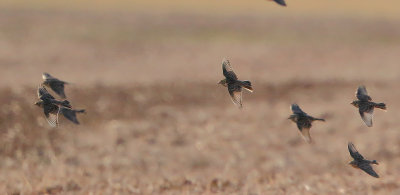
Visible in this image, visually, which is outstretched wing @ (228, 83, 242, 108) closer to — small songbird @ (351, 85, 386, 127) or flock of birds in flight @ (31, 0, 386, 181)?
flock of birds in flight @ (31, 0, 386, 181)

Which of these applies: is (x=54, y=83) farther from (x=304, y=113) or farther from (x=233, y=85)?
(x=304, y=113)

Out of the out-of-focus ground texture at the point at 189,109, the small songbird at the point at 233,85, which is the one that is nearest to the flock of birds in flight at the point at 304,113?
the small songbird at the point at 233,85

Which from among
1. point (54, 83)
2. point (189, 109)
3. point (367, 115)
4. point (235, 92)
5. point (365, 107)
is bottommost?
point (367, 115)

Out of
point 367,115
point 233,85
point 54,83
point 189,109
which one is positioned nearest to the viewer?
point 233,85

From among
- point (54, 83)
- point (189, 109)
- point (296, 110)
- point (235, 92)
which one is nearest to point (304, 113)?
point (296, 110)

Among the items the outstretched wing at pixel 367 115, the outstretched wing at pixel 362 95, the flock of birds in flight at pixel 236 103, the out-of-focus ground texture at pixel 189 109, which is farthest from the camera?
the out-of-focus ground texture at pixel 189 109

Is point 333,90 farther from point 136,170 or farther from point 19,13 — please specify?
point 19,13

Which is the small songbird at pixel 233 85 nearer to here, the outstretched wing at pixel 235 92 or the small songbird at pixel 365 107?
the outstretched wing at pixel 235 92

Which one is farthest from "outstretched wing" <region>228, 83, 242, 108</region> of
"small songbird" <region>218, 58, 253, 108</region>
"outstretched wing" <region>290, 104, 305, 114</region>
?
"outstretched wing" <region>290, 104, 305, 114</region>

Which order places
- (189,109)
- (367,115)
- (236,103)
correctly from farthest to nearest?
(189,109)
(367,115)
(236,103)
